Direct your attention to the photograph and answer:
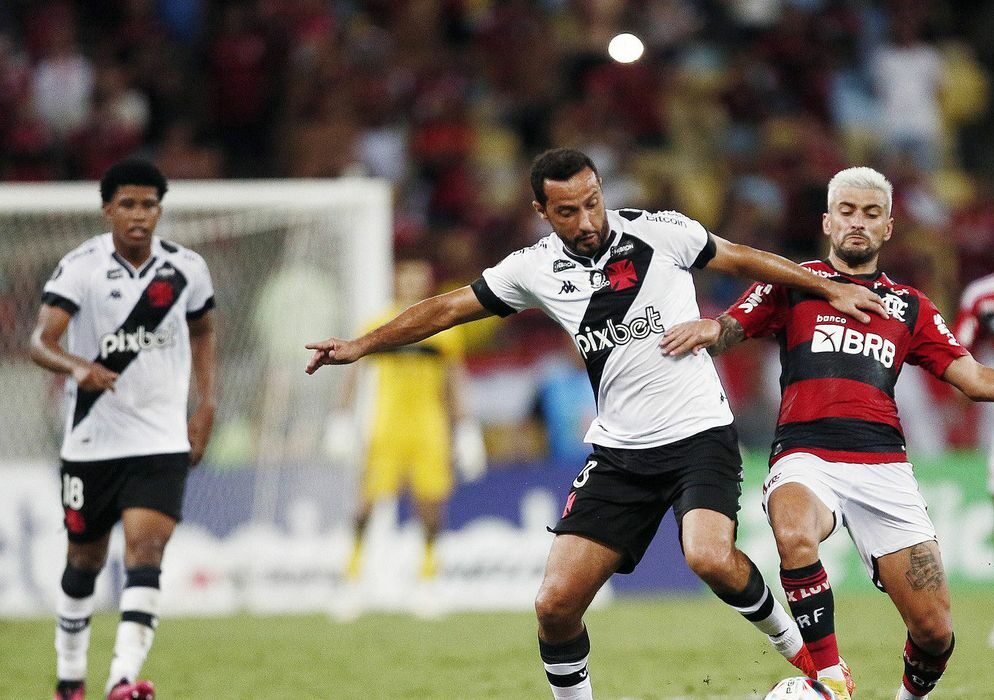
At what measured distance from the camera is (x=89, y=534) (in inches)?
293

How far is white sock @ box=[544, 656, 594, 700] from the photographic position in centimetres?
621

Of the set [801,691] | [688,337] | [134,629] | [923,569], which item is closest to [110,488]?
[134,629]

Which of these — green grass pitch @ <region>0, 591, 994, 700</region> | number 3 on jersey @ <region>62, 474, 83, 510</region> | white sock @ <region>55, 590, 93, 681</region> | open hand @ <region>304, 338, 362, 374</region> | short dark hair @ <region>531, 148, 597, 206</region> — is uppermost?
short dark hair @ <region>531, 148, 597, 206</region>

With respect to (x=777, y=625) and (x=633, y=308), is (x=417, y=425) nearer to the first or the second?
(x=633, y=308)

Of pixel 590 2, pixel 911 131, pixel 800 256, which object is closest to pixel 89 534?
pixel 800 256

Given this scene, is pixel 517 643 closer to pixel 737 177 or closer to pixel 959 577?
pixel 959 577

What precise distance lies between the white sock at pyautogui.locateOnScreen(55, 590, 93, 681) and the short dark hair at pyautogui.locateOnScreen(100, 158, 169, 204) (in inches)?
78.9

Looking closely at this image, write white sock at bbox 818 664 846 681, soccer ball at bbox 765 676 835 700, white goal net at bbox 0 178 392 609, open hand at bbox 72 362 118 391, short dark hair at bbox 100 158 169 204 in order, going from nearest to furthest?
soccer ball at bbox 765 676 835 700, white sock at bbox 818 664 846 681, open hand at bbox 72 362 118 391, short dark hair at bbox 100 158 169 204, white goal net at bbox 0 178 392 609

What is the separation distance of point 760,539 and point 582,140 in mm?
5484

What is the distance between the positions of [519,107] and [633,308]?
11.0m

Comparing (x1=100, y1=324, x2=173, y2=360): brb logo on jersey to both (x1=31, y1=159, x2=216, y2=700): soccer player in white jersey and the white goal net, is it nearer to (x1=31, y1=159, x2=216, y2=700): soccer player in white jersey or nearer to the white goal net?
(x1=31, y1=159, x2=216, y2=700): soccer player in white jersey

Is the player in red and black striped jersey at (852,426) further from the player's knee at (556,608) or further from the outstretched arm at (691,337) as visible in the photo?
the player's knee at (556,608)

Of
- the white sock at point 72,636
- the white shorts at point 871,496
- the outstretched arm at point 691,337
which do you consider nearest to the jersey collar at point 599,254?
the outstretched arm at point 691,337

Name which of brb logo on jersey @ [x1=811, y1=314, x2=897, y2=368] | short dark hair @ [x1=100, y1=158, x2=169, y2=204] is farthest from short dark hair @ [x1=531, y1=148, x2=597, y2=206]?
short dark hair @ [x1=100, y1=158, x2=169, y2=204]
